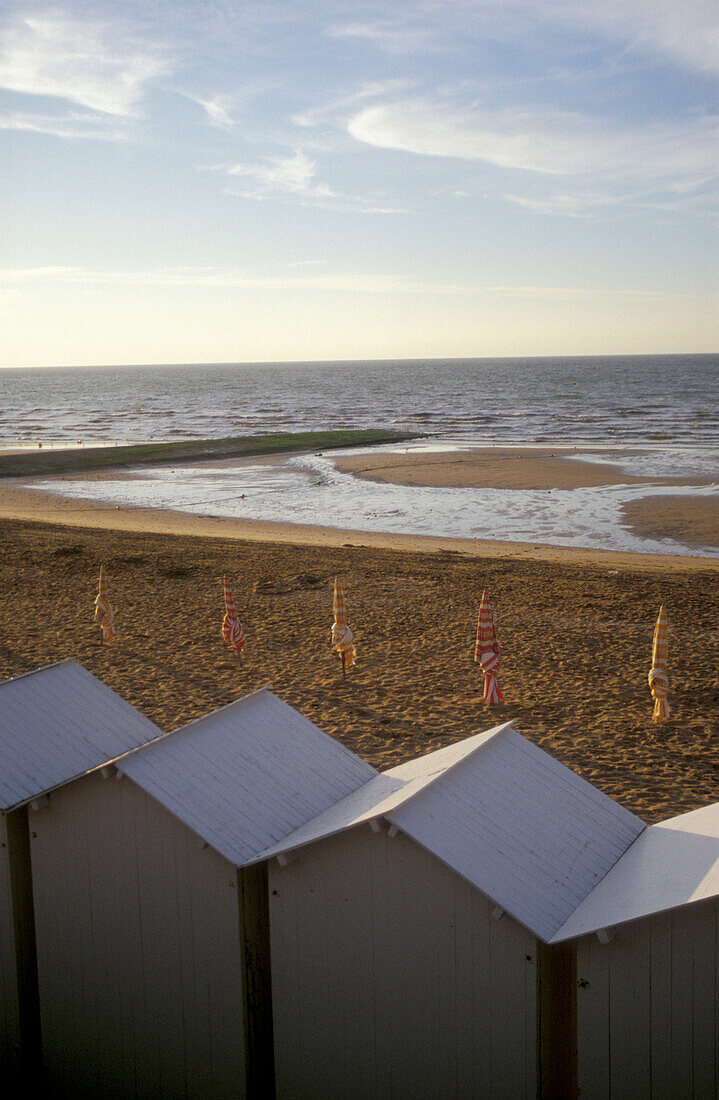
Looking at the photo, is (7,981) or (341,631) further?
(341,631)

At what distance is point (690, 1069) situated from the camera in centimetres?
431

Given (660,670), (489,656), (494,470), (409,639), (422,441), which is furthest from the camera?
(422,441)

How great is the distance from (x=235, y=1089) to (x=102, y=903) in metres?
1.24

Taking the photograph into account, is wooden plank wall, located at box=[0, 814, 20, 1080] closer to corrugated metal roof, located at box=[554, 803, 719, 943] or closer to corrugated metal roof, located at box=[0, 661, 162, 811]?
corrugated metal roof, located at box=[0, 661, 162, 811]

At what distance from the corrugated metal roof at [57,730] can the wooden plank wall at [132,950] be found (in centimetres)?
26

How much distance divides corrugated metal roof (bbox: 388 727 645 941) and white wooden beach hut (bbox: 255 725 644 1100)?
1 centimetres

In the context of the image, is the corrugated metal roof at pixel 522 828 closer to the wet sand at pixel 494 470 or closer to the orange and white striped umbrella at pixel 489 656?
the orange and white striped umbrella at pixel 489 656

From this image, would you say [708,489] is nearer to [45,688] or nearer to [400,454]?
[400,454]

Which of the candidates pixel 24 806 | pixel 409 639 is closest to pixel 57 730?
pixel 24 806

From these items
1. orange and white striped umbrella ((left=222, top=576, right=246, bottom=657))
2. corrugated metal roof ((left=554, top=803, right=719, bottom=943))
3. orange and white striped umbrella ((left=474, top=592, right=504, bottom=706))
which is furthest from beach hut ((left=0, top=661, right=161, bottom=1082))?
orange and white striped umbrella ((left=222, top=576, right=246, bottom=657))

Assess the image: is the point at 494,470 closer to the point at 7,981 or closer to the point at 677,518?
the point at 677,518

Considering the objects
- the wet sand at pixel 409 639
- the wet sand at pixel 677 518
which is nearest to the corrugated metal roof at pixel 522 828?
the wet sand at pixel 409 639

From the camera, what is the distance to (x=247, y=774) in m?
5.74

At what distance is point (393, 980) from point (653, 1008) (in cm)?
127
